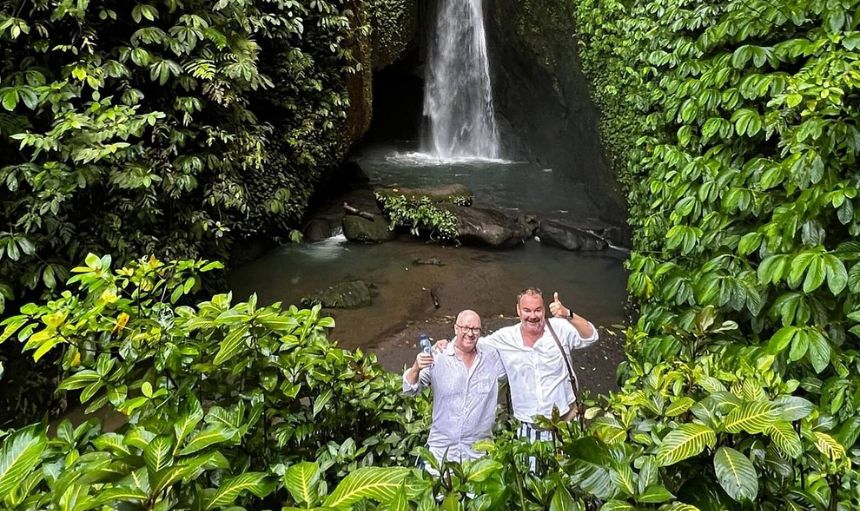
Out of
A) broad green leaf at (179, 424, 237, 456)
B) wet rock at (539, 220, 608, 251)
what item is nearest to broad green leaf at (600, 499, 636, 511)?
broad green leaf at (179, 424, 237, 456)

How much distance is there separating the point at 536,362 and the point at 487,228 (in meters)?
6.97

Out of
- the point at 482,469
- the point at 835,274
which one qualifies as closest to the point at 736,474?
the point at 482,469

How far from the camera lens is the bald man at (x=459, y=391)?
93.8 inches

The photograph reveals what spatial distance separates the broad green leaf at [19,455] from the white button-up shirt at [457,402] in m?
1.58

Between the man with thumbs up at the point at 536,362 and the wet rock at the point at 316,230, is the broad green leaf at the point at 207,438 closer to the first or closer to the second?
the man with thumbs up at the point at 536,362

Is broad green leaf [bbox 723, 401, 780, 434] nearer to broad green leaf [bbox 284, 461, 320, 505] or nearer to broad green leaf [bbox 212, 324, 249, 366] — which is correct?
broad green leaf [bbox 284, 461, 320, 505]

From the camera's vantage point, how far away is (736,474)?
3.29 ft

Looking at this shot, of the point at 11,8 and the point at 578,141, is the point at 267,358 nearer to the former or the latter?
the point at 11,8

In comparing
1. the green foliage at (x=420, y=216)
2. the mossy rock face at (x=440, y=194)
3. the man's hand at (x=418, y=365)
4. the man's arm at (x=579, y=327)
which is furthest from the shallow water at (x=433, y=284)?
the man's hand at (x=418, y=365)

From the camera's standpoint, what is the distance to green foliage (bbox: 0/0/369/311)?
3.51m

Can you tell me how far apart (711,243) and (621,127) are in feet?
16.2

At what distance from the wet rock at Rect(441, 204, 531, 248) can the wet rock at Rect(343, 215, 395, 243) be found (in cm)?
132

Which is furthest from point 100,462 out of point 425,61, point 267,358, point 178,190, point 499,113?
point 425,61

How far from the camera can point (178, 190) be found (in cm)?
446
